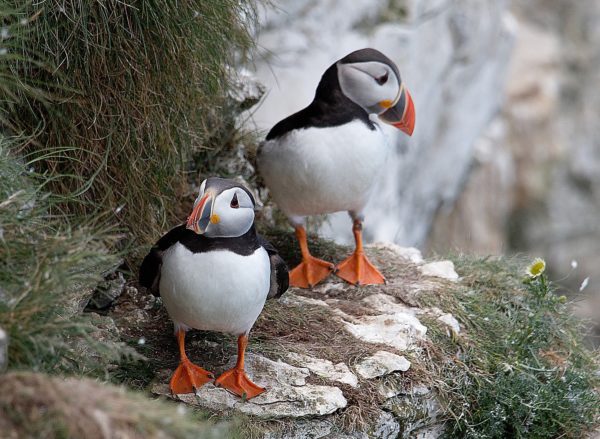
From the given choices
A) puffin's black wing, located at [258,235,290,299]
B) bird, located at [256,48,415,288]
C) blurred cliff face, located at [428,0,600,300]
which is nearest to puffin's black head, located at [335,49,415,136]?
bird, located at [256,48,415,288]

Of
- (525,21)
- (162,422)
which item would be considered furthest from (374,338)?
(525,21)

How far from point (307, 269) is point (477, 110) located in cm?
602

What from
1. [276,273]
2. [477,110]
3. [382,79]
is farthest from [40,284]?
[477,110]

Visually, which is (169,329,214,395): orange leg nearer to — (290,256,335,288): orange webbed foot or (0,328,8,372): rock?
(0,328,8,372): rock

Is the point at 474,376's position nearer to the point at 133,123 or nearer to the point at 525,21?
the point at 133,123

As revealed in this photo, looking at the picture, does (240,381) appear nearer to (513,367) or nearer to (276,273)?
(276,273)

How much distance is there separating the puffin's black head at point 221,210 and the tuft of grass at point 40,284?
365 mm

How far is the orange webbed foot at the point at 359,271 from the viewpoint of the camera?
4.77m

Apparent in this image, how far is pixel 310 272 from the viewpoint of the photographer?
4805 millimetres

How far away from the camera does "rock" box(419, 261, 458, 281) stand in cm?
496

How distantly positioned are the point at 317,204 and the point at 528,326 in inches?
46.8

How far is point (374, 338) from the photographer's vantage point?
164 inches

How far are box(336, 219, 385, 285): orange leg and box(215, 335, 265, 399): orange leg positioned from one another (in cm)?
122

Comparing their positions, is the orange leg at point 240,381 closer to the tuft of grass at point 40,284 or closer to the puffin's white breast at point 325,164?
the tuft of grass at point 40,284
